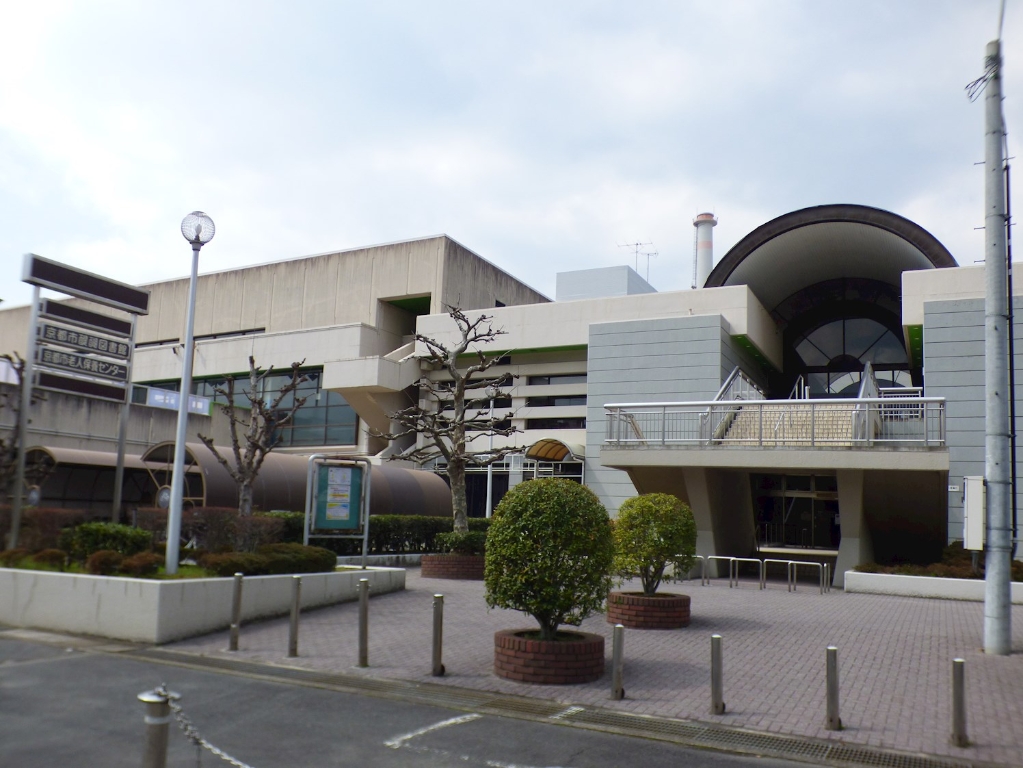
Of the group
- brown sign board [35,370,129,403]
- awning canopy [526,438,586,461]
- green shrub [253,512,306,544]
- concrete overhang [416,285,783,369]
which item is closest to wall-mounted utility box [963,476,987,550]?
green shrub [253,512,306,544]

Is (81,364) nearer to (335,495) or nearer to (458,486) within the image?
(335,495)

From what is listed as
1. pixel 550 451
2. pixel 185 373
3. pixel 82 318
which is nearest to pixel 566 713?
pixel 185 373

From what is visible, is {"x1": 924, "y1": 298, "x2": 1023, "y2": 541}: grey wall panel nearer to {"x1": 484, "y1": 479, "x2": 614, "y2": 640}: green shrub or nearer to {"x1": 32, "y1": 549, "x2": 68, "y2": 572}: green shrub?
{"x1": 484, "y1": 479, "x2": 614, "y2": 640}: green shrub

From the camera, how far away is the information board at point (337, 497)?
1705cm

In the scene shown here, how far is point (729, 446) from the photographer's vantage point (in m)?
20.0

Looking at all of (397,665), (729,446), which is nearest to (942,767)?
(397,665)

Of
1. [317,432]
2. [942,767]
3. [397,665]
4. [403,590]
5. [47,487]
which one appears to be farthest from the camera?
[317,432]

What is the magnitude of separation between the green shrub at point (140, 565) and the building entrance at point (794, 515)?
22.4m

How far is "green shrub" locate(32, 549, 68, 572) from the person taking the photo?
13.2 meters

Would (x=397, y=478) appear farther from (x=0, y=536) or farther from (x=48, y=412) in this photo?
(x=0, y=536)

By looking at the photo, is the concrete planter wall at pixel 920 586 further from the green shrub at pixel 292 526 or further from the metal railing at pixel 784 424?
the green shrub at pixel 292 526

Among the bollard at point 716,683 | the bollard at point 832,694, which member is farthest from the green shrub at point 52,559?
the bollard at point 832,694

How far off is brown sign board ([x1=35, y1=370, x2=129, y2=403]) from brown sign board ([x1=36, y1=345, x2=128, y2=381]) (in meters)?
0.17

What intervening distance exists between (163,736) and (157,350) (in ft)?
153
